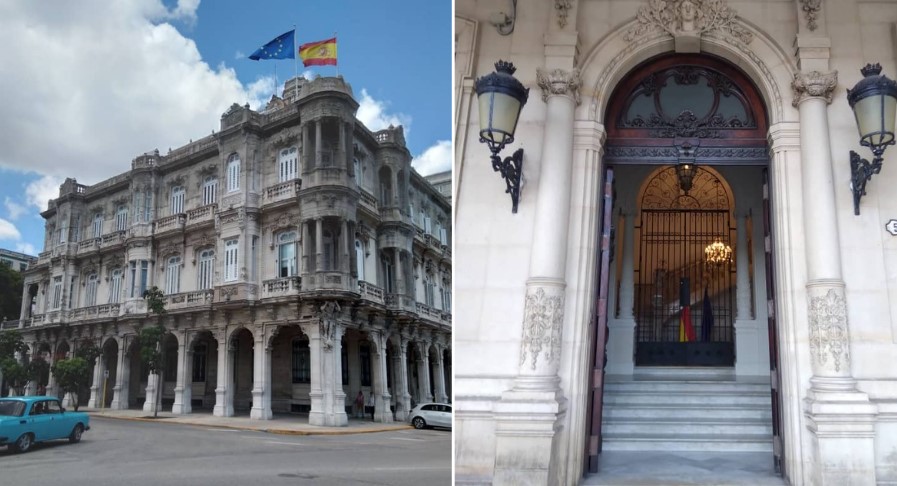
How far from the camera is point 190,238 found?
16.3 ft

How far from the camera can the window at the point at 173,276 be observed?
188 inches

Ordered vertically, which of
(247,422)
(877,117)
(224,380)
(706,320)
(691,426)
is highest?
(877,117)

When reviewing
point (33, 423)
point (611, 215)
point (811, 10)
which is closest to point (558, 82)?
point (611, 215)

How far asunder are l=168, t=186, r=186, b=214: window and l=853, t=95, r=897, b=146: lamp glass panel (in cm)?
450

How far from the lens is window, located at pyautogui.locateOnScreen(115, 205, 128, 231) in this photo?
4.73 m

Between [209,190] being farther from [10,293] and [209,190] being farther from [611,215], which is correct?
[611,215]

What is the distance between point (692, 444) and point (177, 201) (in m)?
4.31

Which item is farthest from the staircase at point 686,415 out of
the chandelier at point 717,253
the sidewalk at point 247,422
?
the chandelier at point 717,253

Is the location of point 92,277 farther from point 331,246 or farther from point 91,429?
point 331,246

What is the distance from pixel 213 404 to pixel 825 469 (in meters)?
3.92

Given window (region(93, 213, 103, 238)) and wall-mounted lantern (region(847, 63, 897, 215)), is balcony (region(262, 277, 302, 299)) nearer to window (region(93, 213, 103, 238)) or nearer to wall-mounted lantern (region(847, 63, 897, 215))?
window (region(93, 213, 103, 238))

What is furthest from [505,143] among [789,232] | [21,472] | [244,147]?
[21,472]

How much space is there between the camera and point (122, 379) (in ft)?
14.9

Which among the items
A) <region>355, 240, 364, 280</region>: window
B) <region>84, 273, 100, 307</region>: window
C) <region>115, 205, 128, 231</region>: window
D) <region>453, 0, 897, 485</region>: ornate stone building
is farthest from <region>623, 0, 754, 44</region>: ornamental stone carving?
<region>84, 273, 100, 307</region>: window
